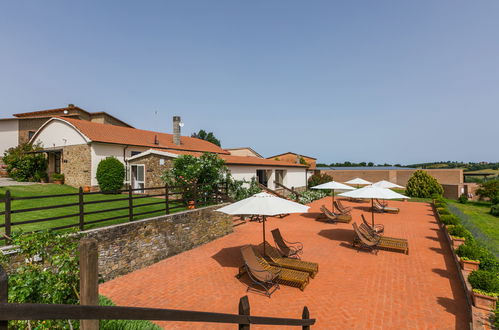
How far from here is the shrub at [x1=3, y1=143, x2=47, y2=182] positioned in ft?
74.6

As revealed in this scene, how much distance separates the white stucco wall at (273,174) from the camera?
20.0 m

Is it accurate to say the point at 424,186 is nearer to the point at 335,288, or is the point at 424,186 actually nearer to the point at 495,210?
the point at 495,210

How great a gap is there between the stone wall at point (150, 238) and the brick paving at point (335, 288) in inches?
13.8

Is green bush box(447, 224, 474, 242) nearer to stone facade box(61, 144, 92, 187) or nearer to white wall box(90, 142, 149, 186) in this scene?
white wall box(90, 142, 149, 186)

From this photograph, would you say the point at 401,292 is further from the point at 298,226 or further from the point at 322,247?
the point at 298,226

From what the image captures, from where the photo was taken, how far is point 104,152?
66.5ft

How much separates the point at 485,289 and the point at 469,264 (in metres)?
1.86

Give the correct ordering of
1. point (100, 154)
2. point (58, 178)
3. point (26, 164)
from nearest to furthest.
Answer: point (100, 154) < point (58, 178) < point (26, 164)

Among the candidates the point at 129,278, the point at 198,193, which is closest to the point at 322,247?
the point at 198,193

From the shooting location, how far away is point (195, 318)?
1.73 metres

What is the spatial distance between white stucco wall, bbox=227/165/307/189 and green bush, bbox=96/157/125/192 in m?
8.83

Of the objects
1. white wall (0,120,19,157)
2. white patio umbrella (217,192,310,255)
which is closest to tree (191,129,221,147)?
white wall (0,120,19,157)

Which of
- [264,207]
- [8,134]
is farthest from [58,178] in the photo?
[264,207]

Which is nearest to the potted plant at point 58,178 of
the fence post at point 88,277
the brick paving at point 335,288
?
the brick paving at point 335,288
